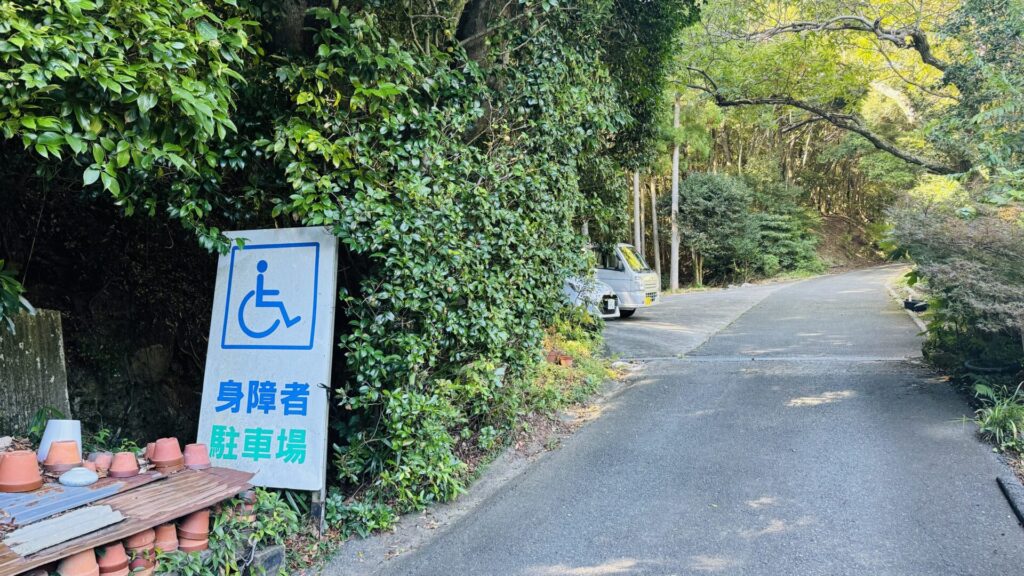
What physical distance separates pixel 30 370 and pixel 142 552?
175 cm

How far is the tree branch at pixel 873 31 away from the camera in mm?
10047

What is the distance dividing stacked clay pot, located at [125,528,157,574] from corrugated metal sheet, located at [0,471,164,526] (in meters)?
0.27

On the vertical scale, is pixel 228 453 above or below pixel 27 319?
below

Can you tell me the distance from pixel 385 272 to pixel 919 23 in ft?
34.0

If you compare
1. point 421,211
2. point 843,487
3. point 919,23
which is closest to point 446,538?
point 421,211

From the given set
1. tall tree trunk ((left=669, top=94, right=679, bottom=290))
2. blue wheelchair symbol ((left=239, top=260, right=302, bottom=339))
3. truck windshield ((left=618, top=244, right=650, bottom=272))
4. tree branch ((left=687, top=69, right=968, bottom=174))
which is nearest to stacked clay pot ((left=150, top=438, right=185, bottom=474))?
blue wheelchair symbol ((left=239, top=260, right=302, bottom=339))

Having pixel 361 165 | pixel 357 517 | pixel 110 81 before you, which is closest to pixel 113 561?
pixel 357 517

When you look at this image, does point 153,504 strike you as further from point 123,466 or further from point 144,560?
point 123,466

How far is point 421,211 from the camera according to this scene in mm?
4105

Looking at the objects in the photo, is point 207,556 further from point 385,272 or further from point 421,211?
point 421,211

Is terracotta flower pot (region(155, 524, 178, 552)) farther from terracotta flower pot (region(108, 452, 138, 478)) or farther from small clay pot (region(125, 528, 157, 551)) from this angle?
terracotta flower pot (region(108, 452, 138, 478))

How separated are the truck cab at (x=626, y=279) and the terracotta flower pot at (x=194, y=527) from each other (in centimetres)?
1067

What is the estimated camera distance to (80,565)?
2705 millimetres

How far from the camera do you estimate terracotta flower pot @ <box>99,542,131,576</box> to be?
9.29 feet
